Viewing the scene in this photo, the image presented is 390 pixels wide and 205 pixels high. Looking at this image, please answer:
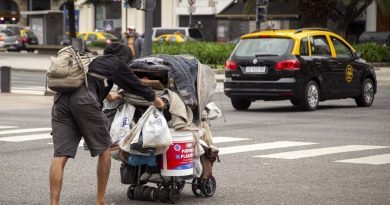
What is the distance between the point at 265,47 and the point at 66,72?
1232 centimetres

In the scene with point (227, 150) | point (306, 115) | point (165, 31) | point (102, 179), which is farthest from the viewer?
point (165, 31)

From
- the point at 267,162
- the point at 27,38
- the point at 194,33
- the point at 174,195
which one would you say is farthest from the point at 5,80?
the point at 27,38

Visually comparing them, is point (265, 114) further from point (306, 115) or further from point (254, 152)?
point (254, 152)

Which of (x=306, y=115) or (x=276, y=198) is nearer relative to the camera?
(x=276, y=198)

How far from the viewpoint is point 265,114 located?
2023 cm

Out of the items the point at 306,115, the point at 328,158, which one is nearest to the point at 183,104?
the point at 328,158

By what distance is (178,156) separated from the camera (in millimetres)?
9273

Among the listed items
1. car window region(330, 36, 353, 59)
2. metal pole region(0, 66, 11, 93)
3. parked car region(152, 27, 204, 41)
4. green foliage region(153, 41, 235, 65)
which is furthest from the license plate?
parked car region(152, 27, 204, 41)

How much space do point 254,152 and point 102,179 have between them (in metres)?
4.81

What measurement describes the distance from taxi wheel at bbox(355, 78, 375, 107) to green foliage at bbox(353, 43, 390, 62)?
18.0 meters

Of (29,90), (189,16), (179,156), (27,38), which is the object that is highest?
(179,156)

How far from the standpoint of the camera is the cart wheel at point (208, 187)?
9711 millimetres

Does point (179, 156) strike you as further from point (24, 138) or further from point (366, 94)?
point (366, 94)

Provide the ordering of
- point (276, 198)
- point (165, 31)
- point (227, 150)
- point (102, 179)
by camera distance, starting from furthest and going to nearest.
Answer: point (165, 31)
point (227, 150)
point (276, 198)
point (102, 179)
